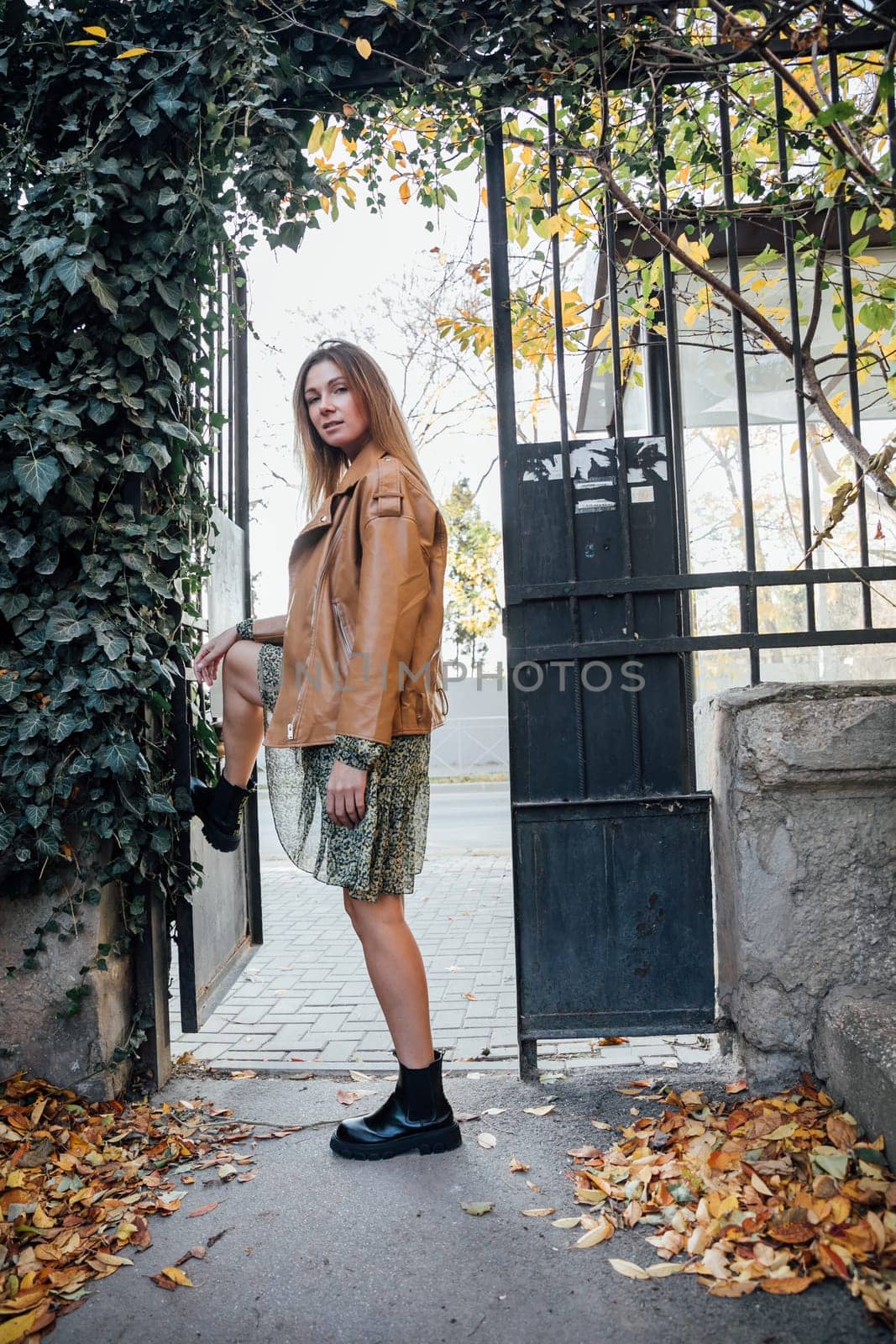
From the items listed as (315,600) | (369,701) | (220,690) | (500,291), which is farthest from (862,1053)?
(220,690)

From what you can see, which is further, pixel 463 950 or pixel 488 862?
pixel 488 862

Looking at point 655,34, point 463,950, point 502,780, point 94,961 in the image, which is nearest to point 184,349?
point 655,34

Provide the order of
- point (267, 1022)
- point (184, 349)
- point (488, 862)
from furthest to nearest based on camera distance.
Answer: point (488, 862) → point (267, 1022) → point (184, 349)

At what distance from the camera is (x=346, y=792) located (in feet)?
8.38

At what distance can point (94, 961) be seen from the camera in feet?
9.68

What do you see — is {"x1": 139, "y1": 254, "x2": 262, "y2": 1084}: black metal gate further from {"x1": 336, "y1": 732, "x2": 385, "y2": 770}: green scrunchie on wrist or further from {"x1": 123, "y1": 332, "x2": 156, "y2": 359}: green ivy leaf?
{"x1": 336, "y1": 732, "x2": 385, "y2": 770}: green scrunchie on wrist

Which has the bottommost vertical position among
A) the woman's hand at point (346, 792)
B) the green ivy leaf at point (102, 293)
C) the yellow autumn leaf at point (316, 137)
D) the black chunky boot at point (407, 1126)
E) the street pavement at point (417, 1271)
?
the street pavement at point (417, 1271)

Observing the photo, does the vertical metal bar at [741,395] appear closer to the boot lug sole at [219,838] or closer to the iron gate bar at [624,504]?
the iron gate bar at [624,504]

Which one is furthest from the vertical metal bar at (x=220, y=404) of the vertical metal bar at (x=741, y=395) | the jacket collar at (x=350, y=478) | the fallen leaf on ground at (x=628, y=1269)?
the fallen leaf on ground at (x=628, y=1269)

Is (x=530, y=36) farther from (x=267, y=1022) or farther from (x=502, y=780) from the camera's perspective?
(x=502, y=780)

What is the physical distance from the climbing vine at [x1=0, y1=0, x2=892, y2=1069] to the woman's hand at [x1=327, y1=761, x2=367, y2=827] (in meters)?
0.75

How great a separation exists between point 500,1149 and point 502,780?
17.0 meters

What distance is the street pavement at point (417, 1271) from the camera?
1.87 meters

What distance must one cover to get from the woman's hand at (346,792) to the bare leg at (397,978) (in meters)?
0.26
